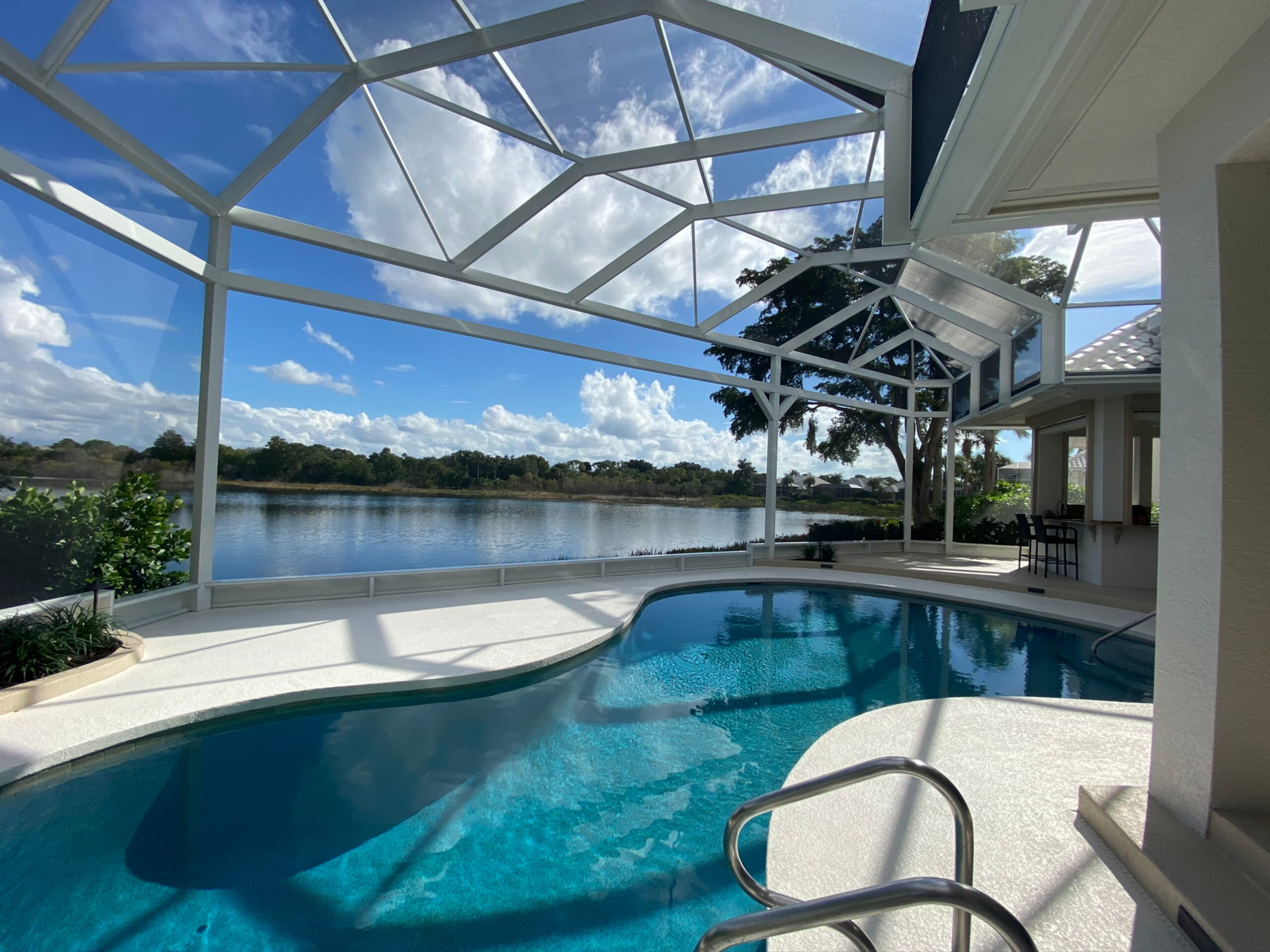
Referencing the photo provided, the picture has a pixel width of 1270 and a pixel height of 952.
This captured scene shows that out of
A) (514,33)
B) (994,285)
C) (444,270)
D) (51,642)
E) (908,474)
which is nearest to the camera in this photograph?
(51,642)

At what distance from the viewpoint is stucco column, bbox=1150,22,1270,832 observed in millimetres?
1870

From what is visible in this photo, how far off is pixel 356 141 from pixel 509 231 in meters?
1.65

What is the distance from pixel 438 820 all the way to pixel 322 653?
243cm

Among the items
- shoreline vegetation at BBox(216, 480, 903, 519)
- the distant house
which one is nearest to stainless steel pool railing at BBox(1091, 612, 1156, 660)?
shoreline vegetation at BBox(216, 480, 903, 519)

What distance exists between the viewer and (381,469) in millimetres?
11664

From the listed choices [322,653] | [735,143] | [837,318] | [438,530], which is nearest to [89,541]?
[322,653]

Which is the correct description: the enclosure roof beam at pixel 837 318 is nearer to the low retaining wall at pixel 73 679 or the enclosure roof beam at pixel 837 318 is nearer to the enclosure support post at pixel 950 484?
the enclosure support post at pixel 950 484

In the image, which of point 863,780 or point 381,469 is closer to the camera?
point 863,780

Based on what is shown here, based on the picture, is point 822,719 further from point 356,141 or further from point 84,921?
point 356,141

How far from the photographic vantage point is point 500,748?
3.52 meters

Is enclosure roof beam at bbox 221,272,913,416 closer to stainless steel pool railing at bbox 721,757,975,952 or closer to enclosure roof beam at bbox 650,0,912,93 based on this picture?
enclosure roof beam at bbox 650,0,912,93

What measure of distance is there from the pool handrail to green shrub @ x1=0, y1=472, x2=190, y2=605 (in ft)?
17.6

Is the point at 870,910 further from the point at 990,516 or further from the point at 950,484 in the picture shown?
the point at 990,516

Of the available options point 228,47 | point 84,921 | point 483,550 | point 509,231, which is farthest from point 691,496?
point 84,921
